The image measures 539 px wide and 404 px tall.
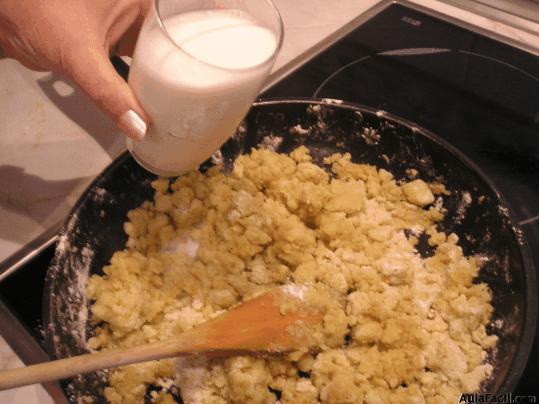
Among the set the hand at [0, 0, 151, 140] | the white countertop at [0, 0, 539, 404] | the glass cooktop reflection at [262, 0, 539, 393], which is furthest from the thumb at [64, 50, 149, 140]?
the glass cooktop reflection at [262, 0, 539, 393]

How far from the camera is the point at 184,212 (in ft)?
2.94

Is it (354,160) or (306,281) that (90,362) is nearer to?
(306,281)

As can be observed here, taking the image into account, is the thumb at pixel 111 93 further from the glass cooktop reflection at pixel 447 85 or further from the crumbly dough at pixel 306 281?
the glass cooktop reflection at pixel 447 85

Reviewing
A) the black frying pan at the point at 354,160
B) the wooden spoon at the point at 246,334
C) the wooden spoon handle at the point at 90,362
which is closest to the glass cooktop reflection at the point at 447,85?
the black frying pan at the point at 354,160

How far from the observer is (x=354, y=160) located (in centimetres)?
104

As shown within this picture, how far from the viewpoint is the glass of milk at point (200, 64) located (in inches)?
22.0

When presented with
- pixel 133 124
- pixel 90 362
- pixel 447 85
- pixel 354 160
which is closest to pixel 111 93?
pixel 133 124

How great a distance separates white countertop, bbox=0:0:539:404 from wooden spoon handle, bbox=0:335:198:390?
223 millimetres

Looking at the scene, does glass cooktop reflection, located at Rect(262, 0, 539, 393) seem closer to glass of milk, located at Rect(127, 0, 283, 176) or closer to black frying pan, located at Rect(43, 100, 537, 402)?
black frying pan, located at Rect(43, 100, 537, 402)

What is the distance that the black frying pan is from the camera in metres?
0.72

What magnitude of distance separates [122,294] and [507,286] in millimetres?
622

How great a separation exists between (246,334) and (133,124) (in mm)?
343

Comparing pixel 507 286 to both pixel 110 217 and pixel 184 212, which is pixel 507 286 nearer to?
pixel 184 212

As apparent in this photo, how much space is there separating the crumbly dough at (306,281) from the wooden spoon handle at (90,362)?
0.10 m
